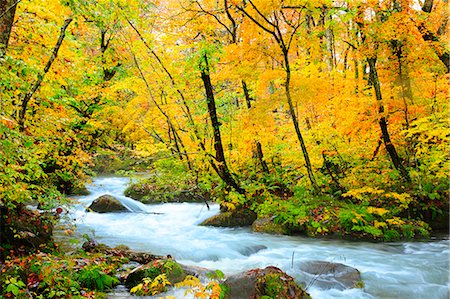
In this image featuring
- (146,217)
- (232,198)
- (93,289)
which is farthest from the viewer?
(146,217)

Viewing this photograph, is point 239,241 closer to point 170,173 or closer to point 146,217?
point 170,173

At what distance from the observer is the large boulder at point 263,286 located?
4438 millimetres

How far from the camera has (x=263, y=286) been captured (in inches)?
177

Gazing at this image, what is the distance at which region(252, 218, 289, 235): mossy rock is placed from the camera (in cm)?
930

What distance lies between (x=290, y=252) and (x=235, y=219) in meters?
3.22

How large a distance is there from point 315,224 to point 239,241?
6.83ft

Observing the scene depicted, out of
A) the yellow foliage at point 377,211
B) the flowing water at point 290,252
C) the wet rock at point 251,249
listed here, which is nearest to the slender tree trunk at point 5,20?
the flowing water at point 290,252

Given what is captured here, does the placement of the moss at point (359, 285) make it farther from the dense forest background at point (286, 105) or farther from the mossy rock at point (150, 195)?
the mossy rock at point (150, 195)

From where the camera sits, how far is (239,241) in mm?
8789

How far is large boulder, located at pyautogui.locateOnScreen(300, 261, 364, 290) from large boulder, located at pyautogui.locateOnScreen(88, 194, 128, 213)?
8931 mm

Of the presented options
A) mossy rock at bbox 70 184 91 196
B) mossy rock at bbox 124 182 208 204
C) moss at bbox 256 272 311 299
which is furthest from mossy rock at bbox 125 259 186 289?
mossy rock at bbox 70 184 91 196

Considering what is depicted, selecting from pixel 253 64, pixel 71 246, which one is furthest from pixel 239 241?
pixel 253 64

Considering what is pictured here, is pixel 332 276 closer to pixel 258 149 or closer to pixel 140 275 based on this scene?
pixel 140 275

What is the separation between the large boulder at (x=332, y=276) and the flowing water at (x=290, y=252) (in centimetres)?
12
